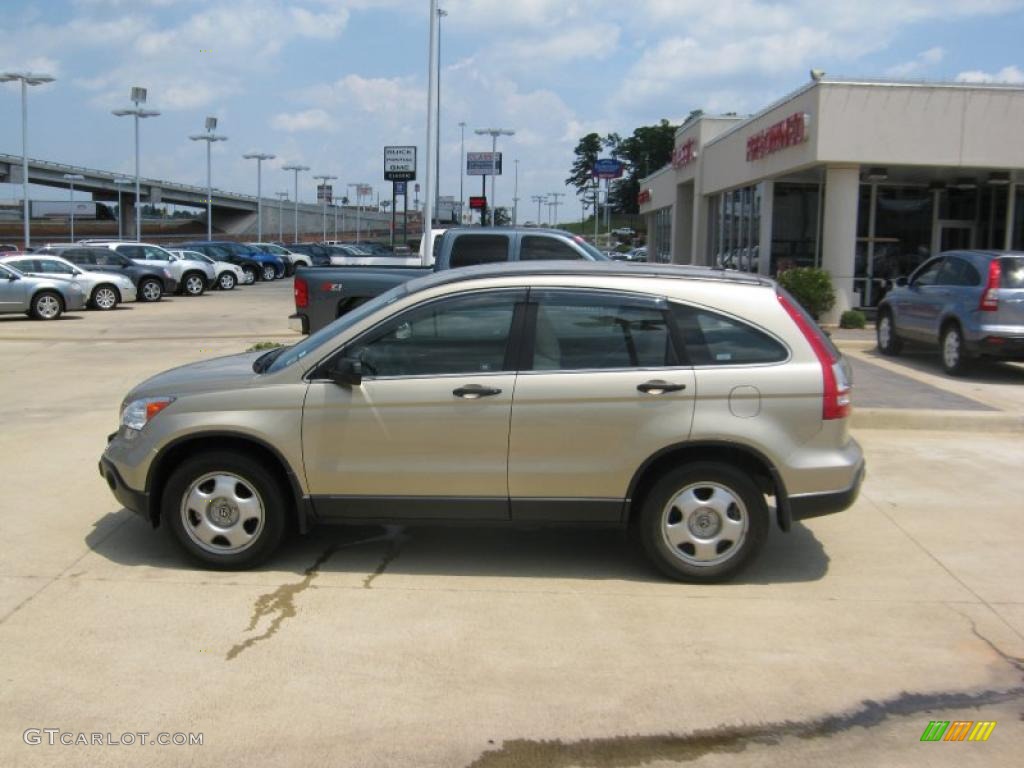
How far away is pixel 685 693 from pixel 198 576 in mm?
2890

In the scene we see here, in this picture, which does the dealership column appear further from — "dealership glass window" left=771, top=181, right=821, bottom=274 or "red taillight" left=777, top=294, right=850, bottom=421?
"red taillight" left=777, top=294, right=850, bottom=421

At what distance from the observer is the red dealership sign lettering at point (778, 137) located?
2050cm

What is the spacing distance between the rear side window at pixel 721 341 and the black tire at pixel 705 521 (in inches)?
23.4

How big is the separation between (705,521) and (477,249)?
23.6 ft

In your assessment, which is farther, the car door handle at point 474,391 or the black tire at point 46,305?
the black tire at point 46,305

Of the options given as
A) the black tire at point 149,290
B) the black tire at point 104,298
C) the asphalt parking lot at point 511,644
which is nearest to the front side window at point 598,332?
the asphalt parking lot at point 511,644

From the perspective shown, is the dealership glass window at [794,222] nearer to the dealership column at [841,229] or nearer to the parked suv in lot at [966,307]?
the dealership column at [841,229]

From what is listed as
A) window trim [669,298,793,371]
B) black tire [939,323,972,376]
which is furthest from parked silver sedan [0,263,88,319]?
window trim [669,298,793,371]

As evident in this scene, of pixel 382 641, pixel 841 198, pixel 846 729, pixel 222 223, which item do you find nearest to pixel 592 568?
pixel 382 641

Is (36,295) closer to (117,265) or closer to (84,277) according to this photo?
(84,277)

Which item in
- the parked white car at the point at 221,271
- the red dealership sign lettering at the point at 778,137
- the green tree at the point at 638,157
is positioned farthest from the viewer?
the green tree at the point at 638,157

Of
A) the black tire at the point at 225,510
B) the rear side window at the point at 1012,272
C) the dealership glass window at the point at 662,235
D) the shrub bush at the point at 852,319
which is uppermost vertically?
the dealership glass window at the point at 662,235

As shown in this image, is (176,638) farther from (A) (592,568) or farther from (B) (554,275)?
(B) (554,275)

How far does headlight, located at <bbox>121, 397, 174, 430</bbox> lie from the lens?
566 centimetres
